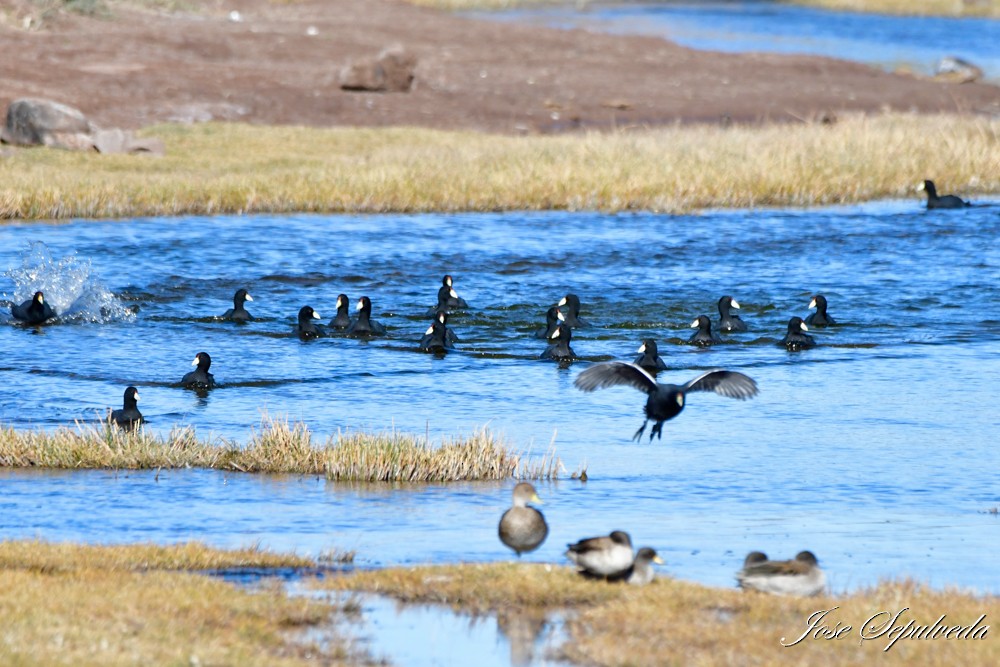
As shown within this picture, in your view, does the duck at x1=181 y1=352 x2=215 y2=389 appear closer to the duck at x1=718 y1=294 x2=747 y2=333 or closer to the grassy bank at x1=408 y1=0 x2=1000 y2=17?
the duck at x1=718 y1=294 x2=747 y2=333

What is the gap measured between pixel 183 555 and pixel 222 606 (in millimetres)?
1588

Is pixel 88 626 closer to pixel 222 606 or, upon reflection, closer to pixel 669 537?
pixel 222 606

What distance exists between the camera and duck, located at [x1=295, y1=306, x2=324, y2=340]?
23.0 m

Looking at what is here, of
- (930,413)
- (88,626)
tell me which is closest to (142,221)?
(930,413)

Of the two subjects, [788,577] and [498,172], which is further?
[498,172]

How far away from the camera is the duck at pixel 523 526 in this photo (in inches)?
445

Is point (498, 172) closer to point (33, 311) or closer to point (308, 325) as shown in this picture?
point (308, 325)

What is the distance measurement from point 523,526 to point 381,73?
39.9 metres

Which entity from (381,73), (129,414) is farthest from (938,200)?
(129,414)

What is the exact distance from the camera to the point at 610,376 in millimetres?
14688

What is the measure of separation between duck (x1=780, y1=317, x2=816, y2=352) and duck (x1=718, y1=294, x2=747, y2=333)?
3.68ft

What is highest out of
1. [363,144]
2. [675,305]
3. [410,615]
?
[363,144]

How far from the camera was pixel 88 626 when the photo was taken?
935cm

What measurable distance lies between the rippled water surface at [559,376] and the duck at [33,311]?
0.74 feet
